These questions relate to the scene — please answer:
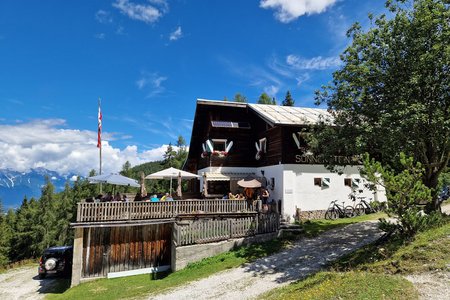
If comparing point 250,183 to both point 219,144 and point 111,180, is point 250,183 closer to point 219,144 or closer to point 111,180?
point 219,144

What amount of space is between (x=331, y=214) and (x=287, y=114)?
9074mm

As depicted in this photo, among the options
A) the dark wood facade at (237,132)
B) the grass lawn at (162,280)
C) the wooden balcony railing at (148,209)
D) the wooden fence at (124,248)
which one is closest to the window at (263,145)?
the dark wood facade at (237,132)

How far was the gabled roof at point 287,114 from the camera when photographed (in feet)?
70.7

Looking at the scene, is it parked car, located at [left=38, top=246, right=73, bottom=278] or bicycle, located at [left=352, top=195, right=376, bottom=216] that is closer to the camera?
parked car, located at [left=38, top=246, right=73, bottom=278]

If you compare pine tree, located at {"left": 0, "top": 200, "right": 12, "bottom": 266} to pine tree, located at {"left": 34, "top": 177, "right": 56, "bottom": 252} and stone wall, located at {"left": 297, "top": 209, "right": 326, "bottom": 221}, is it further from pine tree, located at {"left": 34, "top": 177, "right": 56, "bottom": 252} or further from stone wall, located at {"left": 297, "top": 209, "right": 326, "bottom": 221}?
stone wall, located at {"left": 297, "top": 209, "right": 326, "bottom": 221}

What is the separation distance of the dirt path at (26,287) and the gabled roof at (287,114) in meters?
17.6

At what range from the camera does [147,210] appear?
16.5m

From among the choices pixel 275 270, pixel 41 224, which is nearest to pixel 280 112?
pixel 275 270

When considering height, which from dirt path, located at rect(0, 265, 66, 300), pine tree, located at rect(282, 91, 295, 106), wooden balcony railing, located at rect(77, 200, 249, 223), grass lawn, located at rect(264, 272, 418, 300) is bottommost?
dirt path, located at rect(0, 265, 66, 300)

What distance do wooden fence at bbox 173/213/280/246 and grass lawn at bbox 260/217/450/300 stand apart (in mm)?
6151

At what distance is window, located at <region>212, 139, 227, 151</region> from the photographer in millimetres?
Result: 25828

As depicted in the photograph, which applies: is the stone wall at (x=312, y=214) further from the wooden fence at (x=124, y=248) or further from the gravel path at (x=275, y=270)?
the wooden fence at (x=124, y=248)

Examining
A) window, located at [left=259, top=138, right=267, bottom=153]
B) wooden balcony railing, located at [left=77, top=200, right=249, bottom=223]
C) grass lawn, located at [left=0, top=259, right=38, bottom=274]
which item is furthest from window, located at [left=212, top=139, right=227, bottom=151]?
grass lawn, located at [left=0, top=259, right=38, bottom=274]

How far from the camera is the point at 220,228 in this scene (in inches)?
658
